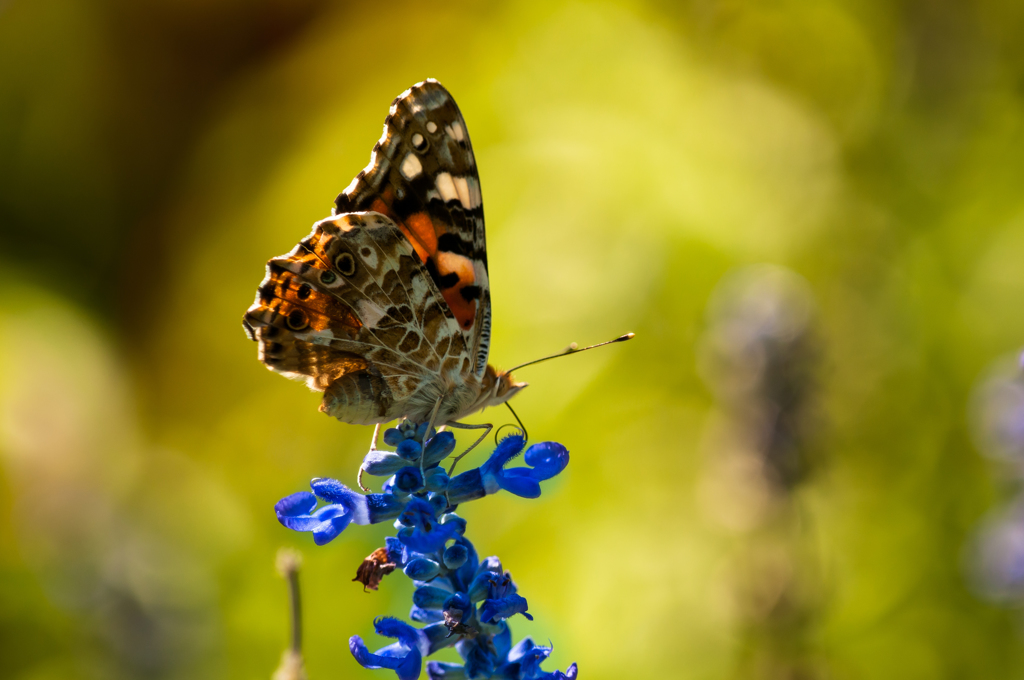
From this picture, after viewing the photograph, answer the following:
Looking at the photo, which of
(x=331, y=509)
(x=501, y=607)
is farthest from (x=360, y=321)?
(x=501, y=607)

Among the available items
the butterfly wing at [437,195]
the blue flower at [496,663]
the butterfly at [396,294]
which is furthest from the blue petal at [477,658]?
the butterfly wing at [437,195]

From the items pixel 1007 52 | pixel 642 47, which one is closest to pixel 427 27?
pixel 642 47

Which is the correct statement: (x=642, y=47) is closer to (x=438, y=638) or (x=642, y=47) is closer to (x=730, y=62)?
(x=730, y=62)

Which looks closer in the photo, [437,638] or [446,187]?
[437,638]

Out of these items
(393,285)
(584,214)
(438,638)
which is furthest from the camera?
(584,214)

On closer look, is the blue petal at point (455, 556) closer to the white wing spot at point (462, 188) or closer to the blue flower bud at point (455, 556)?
the blue flower bud at point (455, 556)

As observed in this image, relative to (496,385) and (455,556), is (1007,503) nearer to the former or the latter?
(496,385)
